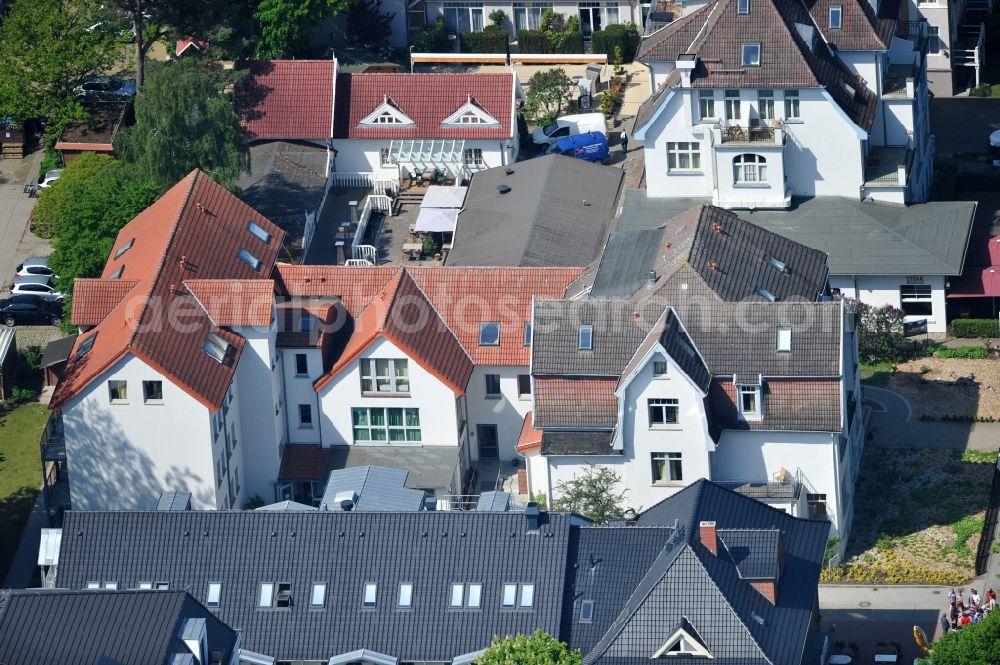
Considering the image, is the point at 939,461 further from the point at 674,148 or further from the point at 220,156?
the point at 220,156

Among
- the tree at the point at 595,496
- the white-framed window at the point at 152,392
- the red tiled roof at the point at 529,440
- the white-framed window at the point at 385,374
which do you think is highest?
the white-framed window at the point at 385,374

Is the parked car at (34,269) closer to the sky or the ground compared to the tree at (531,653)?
closer to the sky

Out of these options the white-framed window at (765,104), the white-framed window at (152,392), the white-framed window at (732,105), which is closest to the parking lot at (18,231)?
the white-framed window at (152,392)

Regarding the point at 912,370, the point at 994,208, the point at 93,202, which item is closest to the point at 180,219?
the point at 93,202

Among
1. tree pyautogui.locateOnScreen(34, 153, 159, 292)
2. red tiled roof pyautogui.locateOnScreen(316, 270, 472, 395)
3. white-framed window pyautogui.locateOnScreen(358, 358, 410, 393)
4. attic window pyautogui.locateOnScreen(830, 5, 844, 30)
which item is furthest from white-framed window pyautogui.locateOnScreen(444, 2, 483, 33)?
white-framed window pyautogui.locateOnScreen(358, 358, 410, 393)

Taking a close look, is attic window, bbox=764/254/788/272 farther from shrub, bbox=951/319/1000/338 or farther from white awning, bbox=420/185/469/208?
→ white awning, bbox=420/185/469/208

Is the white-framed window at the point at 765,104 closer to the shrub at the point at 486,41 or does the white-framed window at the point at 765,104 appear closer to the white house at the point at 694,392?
the white house at the point at 694,392
